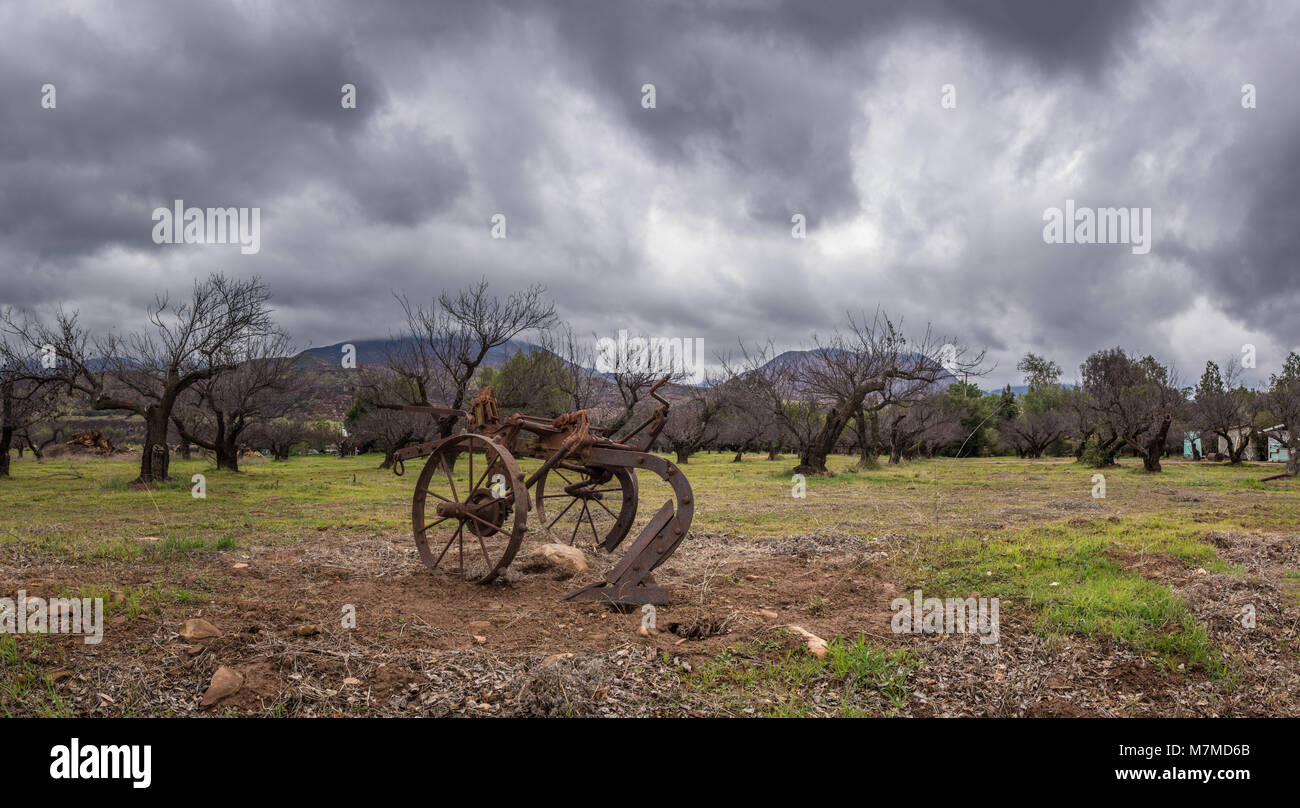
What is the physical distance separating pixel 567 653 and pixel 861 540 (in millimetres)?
5758

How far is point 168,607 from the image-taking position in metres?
5.13

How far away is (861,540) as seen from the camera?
9180 millimetres

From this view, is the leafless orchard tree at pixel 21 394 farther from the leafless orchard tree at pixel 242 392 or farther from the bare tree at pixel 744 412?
the bare tree at pixel 744 412

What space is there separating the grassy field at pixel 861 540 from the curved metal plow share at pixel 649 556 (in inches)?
49.9

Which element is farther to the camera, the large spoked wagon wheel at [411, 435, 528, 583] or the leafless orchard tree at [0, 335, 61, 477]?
the leafless orchard tree at [0, 335, 61, 477]

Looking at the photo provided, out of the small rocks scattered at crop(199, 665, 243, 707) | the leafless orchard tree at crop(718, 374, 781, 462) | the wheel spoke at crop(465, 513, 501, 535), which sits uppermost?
the leafless orchard tree at crop(718, 374, 781, 462)

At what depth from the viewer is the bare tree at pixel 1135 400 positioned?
2933 centimetres

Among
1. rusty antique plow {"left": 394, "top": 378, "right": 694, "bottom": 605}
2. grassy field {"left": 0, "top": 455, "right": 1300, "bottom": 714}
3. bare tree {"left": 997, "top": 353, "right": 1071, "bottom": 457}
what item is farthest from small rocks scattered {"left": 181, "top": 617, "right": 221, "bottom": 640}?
bare tree {"left": 997, "top": 353, "right": 1071, "bottom": 457}

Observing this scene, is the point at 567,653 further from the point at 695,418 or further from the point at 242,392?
the point at 695,418

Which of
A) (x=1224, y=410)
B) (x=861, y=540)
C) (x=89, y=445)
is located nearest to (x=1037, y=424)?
(x=1224, y=410)

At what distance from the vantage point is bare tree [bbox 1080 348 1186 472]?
96.2ft

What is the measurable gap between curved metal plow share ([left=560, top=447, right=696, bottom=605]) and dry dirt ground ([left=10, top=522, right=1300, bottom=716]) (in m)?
0.18

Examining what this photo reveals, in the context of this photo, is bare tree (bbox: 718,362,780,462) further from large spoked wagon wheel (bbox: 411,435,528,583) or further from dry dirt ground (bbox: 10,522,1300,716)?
dry dirt ground (bbox: 10,522,1300,716)
